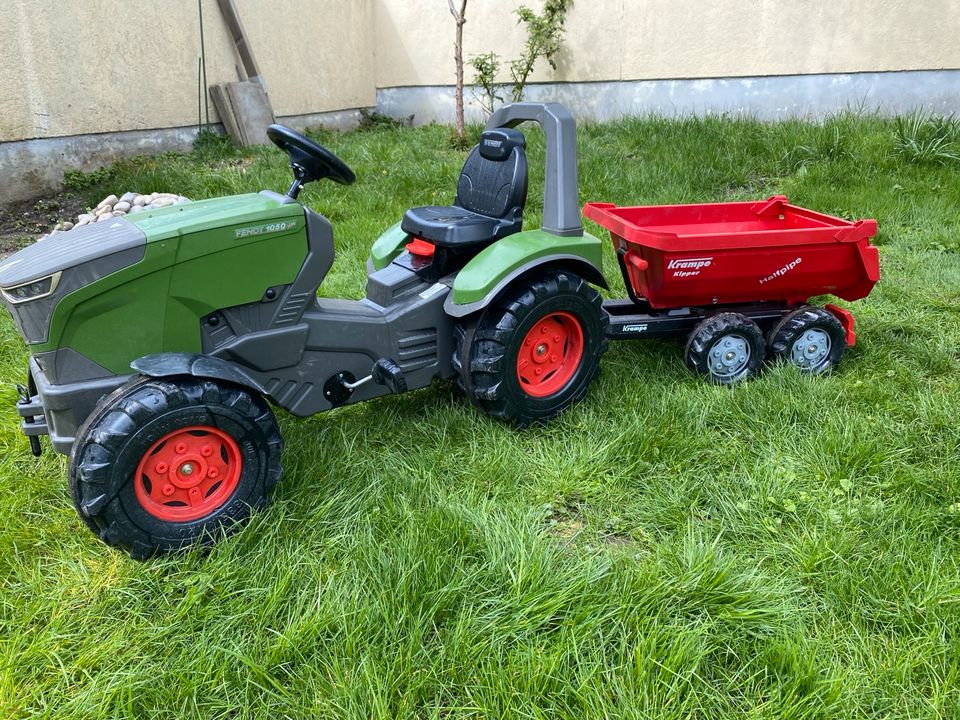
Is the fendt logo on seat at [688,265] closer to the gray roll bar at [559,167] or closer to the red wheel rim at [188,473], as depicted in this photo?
the gray roll bar at [559,167]

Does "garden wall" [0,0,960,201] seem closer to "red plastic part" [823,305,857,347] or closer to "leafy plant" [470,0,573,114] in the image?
"leafy plant" [470,0,573,114]

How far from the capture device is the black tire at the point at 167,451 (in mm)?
1917

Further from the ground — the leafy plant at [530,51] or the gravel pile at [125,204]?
the leafy plant at [530,51]

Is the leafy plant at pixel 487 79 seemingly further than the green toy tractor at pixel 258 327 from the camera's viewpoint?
Yes

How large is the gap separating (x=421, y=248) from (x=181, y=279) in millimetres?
1046

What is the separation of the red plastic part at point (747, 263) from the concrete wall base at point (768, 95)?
460cm

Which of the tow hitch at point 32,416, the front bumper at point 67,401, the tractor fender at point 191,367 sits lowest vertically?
the tow hitch at point 32,416

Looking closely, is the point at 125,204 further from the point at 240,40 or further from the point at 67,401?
the point at 67,401

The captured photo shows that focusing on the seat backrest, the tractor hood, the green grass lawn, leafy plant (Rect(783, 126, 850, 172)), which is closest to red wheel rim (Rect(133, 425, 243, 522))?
the green grass lawn

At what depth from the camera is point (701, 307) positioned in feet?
10.8

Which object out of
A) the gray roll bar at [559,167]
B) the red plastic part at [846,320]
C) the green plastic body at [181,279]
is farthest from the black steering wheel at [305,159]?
the red plastic part at [846,320]

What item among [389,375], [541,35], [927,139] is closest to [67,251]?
[389,375]

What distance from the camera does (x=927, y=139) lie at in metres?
6.15

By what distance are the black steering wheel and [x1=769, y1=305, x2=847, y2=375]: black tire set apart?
205 cm
